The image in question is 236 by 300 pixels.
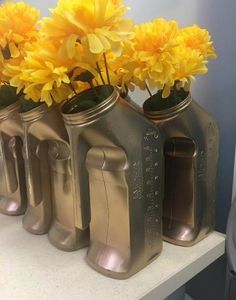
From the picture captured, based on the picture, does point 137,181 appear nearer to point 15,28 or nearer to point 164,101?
point 164,101

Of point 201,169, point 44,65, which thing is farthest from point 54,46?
point 201,169

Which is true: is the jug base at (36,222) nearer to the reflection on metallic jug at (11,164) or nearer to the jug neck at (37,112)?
the reflection on metallic jug at (11,164)

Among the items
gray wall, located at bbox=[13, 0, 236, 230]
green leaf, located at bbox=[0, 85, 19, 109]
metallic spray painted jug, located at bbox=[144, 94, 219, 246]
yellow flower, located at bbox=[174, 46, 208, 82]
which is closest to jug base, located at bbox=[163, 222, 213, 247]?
metallic spray painted jug, located at bbox=[144, 94, 219, 246]

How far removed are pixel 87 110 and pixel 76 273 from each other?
237mm

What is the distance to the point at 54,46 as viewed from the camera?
15.1 inches

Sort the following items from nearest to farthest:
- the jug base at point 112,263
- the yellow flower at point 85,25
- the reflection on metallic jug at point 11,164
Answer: the yellow flower at point 85,25 < the jug base at point 112,263 < the reflection on metallic jug at point 11,164

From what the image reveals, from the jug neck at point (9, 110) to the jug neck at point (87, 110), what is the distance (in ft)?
0.50

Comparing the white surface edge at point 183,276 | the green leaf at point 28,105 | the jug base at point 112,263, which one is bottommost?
the white surface edge at point 183,276

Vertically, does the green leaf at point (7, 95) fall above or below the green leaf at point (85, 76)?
below

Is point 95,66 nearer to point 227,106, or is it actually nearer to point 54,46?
point 54,46

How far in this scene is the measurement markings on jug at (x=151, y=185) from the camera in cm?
44

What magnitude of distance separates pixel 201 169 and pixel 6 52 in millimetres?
347

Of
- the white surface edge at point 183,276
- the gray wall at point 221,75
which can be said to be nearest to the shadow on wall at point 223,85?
the gray wall at point 221,75

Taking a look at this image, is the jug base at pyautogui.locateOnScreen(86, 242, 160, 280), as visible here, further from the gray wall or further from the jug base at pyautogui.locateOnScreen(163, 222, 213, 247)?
the gray wall
